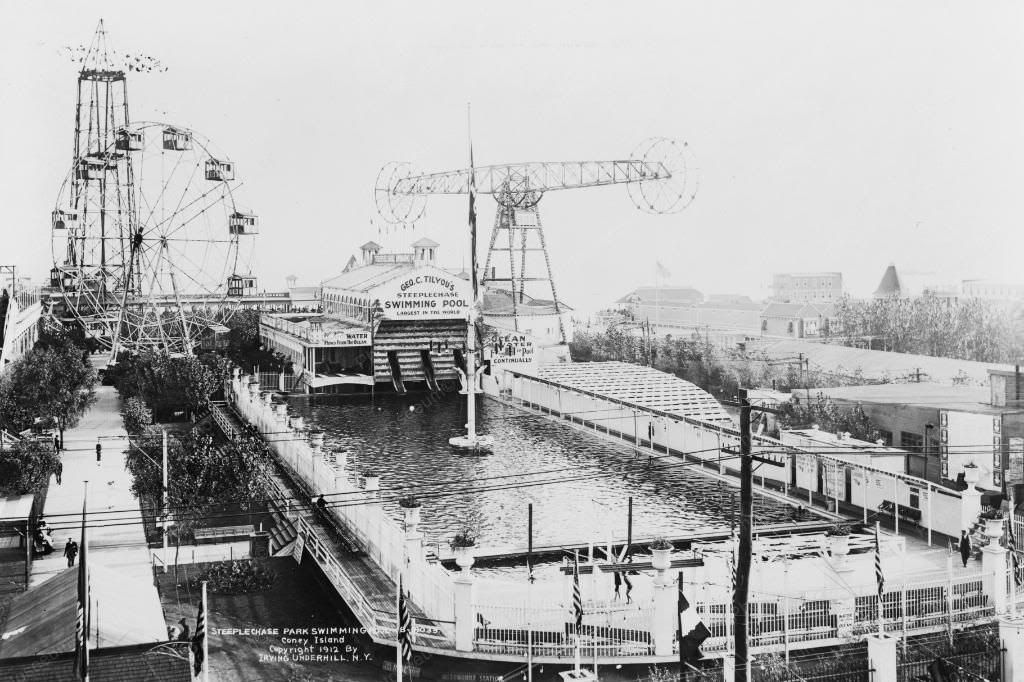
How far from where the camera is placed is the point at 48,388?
70.7 feet

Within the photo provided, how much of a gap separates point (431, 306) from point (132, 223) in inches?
390

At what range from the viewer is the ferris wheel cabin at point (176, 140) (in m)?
20.3

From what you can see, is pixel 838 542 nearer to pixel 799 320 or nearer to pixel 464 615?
pixel 464 615

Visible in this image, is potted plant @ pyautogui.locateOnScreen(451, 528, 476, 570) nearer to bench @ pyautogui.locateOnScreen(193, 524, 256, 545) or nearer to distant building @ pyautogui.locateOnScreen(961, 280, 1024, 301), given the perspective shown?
bench @ pyautogui.locateOnScreen(193, 524, 256, 545)

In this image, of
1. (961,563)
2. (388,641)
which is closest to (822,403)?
(961,563)

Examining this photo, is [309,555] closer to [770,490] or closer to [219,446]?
Answer: [219,446]

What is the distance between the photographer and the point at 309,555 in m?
13.7

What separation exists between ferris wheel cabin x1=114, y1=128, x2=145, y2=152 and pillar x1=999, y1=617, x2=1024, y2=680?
17360 mm

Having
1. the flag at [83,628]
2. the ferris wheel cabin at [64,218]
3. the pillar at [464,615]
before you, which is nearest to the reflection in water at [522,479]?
the pillar at [464,615]

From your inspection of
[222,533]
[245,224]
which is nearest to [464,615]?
[222,533]

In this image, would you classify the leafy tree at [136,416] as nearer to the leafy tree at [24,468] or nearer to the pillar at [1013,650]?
the leafy tree at [24,468]

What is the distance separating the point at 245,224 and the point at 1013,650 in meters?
16.8

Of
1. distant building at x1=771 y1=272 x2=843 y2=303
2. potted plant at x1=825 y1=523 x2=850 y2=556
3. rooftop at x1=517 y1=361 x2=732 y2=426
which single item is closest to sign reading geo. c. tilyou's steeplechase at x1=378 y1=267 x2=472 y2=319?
rooftop at x1=517 y1=361 x2=732 y2=426

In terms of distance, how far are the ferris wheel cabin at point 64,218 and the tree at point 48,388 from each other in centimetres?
343
